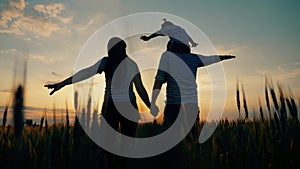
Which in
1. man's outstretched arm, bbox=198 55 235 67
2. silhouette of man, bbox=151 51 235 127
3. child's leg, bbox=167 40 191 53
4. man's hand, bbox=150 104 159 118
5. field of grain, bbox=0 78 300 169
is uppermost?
child's leg, bbox=167 40 191 53

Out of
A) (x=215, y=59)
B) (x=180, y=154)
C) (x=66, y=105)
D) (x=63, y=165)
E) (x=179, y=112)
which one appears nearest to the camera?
(x=66, y=105)

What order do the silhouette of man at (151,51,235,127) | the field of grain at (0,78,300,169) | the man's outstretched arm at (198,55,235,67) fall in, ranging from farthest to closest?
the man's outstretched arm at (198,55,235,67) < the silhouette of man at (151,51,235,127) < the field of grain at (0,78,300,169)

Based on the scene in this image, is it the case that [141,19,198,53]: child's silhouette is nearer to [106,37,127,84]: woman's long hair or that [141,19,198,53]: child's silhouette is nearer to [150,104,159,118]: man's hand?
[106,37,127,84]: woman's long hair

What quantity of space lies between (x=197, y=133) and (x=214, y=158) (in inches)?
47.1

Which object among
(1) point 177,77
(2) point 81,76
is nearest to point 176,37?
(1) point 177,77

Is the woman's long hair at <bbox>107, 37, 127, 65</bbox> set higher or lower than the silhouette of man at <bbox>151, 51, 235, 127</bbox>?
higher

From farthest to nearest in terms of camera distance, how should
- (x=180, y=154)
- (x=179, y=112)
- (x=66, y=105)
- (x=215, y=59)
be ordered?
1. (x=215, y=59)
2. (x=179, y=112)
3. (x=180, y=154)
4. (x=66, y=105)

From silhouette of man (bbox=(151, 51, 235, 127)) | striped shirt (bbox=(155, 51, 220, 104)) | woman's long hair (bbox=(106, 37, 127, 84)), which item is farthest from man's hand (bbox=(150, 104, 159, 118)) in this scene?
woman's long hair (bbox=(106, 37, 127, 84))

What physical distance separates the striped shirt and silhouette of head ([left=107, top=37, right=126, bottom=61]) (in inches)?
22.9

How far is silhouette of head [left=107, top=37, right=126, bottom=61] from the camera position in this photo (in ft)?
13.4

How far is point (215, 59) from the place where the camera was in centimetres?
441

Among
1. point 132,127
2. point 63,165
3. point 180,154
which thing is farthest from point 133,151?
point 63,165

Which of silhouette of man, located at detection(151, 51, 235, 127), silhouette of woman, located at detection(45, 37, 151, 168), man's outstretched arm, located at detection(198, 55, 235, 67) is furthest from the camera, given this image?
man's outstretched arm, located at detection(198, 55, 235, 67)

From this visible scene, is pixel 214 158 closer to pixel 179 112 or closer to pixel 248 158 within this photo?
pixel 248 158
